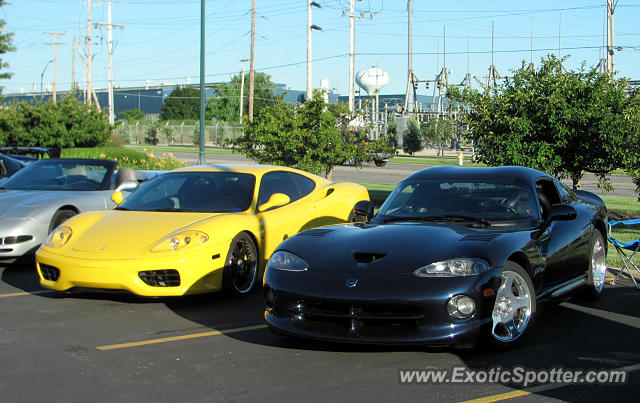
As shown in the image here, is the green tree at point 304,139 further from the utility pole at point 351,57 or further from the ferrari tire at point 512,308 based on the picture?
the utility pole at point 351,57

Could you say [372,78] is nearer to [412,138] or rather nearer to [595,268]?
[412,138]

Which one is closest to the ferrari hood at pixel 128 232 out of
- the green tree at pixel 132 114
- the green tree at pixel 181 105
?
the green tree at pixel 181 105

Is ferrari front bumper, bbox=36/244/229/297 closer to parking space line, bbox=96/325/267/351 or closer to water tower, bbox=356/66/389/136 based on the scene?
parking space line, bbox=96/325/267/351

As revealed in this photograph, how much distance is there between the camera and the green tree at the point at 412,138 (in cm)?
5550

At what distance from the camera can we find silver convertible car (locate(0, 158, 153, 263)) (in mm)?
8773

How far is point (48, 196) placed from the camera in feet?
31.0

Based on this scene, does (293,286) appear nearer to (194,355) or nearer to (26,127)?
(194,355)

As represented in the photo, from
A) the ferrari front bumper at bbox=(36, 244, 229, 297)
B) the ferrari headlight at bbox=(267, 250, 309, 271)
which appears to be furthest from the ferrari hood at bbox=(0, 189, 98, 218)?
the ferrari headlight at bbox=(267, 250, 309, 271)

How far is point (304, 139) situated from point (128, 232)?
9458 mm

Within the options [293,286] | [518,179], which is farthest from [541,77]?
[293,286]

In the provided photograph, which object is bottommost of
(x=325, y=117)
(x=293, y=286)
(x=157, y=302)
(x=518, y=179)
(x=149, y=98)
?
(x=157, y=302)

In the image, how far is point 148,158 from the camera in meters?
27.4

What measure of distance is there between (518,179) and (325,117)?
10.0 metres

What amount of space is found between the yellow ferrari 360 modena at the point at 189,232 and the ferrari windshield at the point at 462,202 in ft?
5.51
